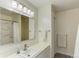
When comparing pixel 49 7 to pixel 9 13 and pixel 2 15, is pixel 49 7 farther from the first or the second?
pixel 2 15

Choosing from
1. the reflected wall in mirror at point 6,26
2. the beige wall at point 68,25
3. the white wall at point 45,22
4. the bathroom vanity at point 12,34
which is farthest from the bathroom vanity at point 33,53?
the beige wall at point 68,25

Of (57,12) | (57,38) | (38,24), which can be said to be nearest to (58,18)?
(57,12)

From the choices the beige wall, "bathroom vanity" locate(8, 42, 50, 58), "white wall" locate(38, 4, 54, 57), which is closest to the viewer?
"bathroom vanity" locate(8, 42, 50, 58)

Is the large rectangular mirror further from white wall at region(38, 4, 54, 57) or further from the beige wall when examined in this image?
the beige wall

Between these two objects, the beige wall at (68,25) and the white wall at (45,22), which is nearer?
the white wall at (45,22)

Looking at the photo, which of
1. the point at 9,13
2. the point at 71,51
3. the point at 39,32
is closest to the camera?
the point at 9,13

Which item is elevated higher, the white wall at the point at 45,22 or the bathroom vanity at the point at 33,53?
the white wall at the point at 45,22

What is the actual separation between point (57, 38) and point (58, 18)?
41.5 inches

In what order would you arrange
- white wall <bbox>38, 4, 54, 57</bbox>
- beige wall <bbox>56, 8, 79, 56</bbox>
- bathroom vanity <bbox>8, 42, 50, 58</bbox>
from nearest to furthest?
bathroom vanity <bbox>8, 42, 50, 58</bbox>, white wall <bbox>38, 4, 54, 57</bbox>, beige wall <bbox>56, 8, 79, 56</bbox>

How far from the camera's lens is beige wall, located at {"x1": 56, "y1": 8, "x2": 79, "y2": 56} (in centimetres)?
318

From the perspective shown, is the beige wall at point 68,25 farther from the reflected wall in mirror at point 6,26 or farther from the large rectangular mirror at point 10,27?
the reflected wall in mirror at point 6,26

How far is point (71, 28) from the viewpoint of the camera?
3.28 meters

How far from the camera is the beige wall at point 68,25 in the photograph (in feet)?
10.4

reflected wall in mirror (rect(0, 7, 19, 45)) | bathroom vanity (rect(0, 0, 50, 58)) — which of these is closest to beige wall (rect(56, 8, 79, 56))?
bathroom vanity (rect(0, 0, 50, 58))
